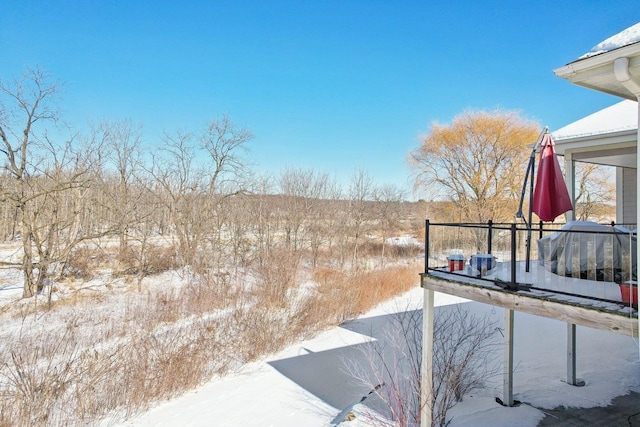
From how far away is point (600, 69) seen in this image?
261cm

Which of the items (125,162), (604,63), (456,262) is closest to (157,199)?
(125,162)

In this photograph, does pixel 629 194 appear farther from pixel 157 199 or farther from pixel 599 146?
pixel 157 199

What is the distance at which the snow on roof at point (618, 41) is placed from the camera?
2.41 metres

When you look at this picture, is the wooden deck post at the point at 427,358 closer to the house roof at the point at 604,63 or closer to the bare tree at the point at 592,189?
the house roof at the point at 604,63

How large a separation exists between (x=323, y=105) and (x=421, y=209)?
33.3ft

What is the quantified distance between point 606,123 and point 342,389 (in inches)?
254

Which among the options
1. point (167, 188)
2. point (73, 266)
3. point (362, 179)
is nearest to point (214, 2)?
point (167, 188)

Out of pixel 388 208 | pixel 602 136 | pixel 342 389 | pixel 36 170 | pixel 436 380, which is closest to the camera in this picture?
pixel 436 380

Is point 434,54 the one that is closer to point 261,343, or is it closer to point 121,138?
point 261,343

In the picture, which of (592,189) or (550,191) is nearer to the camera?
(550,191)

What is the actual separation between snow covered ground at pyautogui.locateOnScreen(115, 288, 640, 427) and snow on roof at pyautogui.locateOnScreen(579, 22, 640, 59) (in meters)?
4.53

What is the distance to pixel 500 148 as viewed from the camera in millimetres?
20422

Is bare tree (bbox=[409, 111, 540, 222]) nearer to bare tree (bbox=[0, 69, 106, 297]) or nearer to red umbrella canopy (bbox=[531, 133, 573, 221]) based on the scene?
red umbrella canopy (bbox=[531, 133, 573, 221])

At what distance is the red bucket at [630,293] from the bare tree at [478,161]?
1870 centimetres
